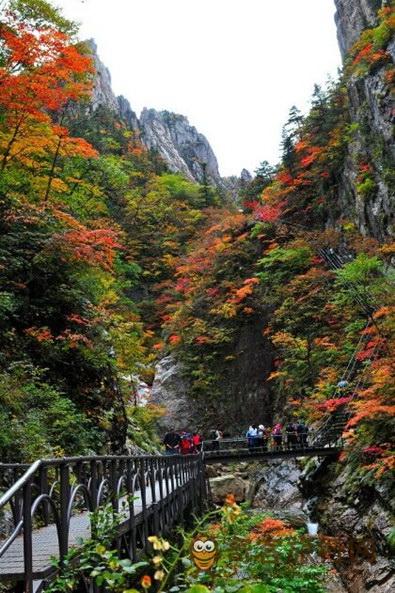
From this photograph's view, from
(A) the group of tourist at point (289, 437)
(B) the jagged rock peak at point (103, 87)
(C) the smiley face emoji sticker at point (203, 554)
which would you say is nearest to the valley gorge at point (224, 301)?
(C) the smiley face emoji sticker at point (203, 554)

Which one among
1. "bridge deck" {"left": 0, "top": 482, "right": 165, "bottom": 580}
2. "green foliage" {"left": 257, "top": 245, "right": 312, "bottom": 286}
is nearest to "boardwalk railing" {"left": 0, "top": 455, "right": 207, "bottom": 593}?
"bridge deck" {"left": 0, "top": 482, "right": 165, "bottom": 580}

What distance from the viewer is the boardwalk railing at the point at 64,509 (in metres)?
3.09

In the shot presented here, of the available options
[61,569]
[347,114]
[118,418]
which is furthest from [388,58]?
[61,569]

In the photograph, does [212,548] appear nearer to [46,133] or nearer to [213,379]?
[46,133]

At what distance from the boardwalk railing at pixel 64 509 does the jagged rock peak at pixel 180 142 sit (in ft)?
243

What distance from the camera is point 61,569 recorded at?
3.33 m

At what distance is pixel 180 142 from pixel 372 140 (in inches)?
2885

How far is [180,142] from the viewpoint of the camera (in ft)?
306

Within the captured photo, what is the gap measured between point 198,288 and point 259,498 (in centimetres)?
1401

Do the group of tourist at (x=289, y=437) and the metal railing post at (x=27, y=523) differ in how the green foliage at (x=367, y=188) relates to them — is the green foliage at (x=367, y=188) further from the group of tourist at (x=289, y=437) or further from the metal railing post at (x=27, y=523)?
the metal railing post at (x=27, y=523)

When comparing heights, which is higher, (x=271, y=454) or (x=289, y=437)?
(x=289, y=437)

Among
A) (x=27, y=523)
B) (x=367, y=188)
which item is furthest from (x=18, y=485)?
(x=367, y=188)

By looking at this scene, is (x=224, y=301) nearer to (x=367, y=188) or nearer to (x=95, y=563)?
(x=367, y=188)

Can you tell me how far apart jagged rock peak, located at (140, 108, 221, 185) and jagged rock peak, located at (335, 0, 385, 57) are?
131 ft
